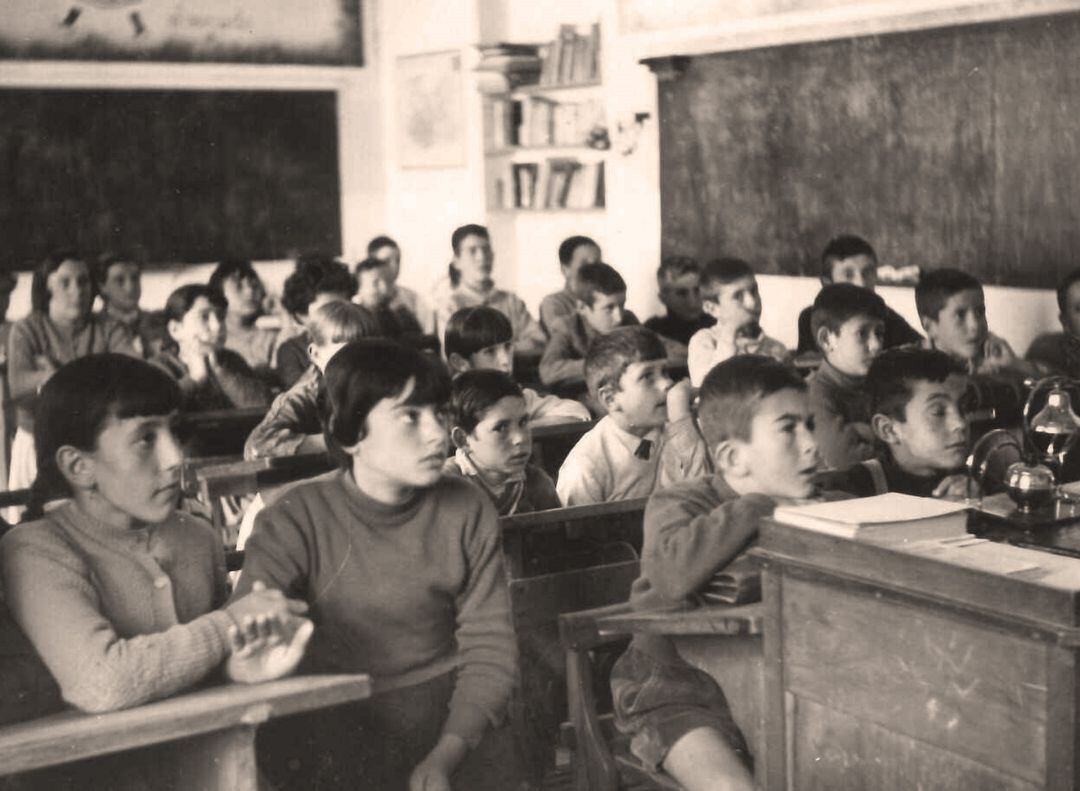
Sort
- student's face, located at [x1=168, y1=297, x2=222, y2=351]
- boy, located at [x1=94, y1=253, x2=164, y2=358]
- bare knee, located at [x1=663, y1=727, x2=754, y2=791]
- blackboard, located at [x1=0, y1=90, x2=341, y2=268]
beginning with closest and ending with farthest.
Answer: bare knee, located at [x1=663, y1=727, x2=754, y2=791] → student's face, located at [x1=168, y1=297, x2=222, y2=351] → boy, located at [x1=94, y1=253, x2=164, y2=358] → blackboard, located at [x1=0, y1=90, x2=341, y2=268]

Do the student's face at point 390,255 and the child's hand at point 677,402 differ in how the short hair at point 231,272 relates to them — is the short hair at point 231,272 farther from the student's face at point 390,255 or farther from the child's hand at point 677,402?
the child's hand at point 677,402

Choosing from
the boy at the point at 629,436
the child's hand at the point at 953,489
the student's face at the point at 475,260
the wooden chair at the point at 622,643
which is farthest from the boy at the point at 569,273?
the wooden chair at the point at 622,643

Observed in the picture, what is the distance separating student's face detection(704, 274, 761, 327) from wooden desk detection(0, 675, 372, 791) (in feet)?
12.8

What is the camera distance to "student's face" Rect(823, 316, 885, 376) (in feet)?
13.4

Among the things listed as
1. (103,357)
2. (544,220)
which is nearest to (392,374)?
(103,357)

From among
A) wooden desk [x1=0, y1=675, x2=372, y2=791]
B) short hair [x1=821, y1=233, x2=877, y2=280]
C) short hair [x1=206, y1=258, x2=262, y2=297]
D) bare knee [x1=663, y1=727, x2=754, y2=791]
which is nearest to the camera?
wooden desk [x1=0, y1=675, x2=372, y2=791]

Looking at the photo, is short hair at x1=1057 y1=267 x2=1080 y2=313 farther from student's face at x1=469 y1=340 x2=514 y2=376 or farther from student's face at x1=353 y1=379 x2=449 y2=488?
student's face at x1=353 y1=379 x2=449 y2=488

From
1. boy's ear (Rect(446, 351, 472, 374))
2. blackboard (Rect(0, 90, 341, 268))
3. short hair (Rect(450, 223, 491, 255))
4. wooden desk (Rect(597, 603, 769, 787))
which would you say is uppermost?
blackboard (Rect(0, 90, 341, 268))

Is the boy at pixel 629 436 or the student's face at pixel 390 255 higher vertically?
the student's face at pixel 390 255

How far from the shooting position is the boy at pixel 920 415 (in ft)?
10.5

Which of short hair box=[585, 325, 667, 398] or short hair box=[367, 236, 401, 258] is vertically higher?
short hair box=[367, 236, 401, 258]

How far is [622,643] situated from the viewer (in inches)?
99.5

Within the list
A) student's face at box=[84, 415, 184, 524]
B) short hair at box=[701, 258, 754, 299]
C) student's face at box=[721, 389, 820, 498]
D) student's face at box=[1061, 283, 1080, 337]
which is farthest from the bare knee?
short hair at box=[701, 258, 754, 299]

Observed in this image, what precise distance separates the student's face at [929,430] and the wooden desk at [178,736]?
5.96 feet
